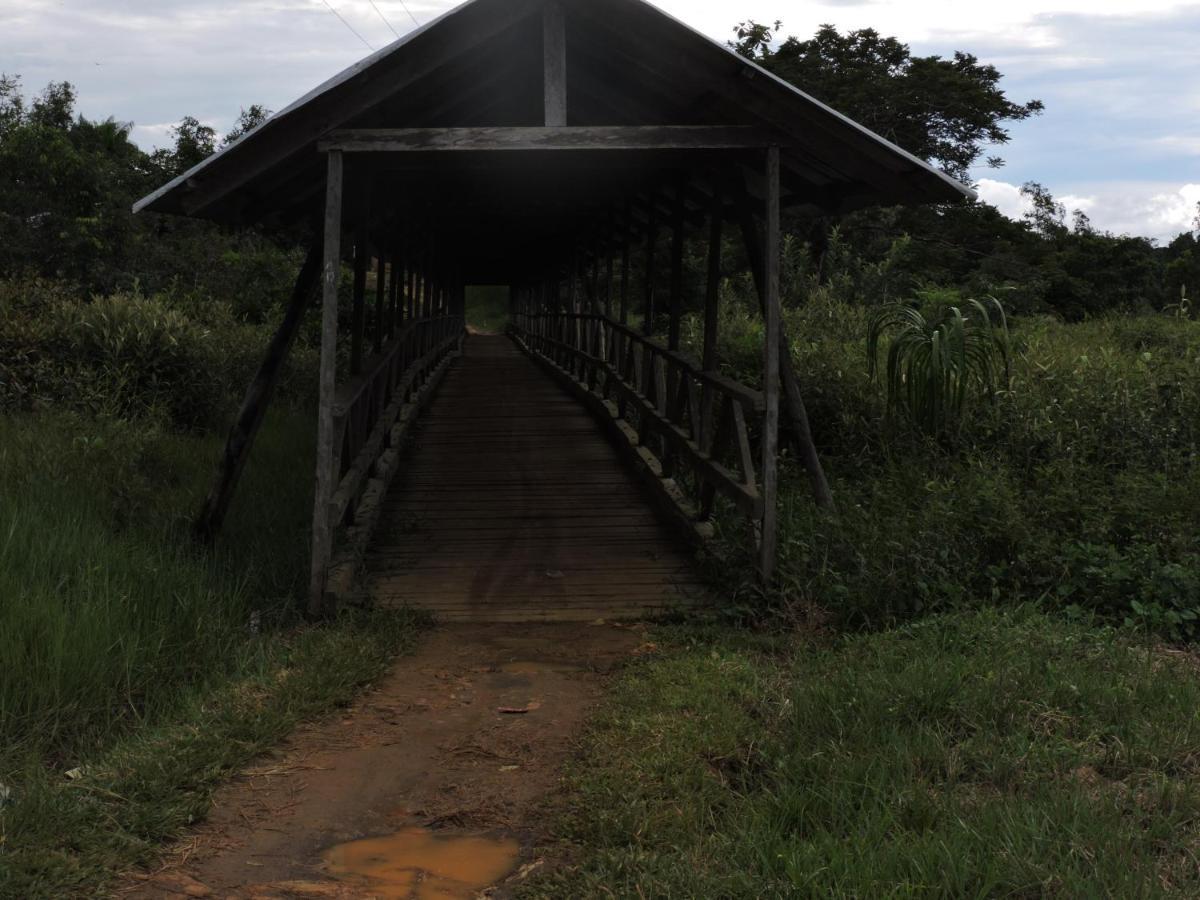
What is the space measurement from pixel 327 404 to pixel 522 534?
7.68 feet

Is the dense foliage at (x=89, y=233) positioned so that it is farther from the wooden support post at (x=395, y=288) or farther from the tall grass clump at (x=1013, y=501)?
the tall grass clump at (x=1013, y=501)

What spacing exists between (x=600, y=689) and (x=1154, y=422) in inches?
194

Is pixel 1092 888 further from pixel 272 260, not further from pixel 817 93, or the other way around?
pixel 817 93

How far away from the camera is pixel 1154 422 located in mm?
7801

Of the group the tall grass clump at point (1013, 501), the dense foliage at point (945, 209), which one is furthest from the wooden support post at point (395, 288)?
the dense foliage at point (945, 209)

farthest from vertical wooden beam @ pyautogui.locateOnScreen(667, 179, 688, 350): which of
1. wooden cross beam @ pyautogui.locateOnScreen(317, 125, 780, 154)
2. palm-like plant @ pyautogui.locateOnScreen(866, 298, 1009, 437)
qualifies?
wooden cross beam @ pyautogui.locateOnScreen(317, 125, 780, 154)

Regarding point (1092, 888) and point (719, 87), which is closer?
point (1092, 888)

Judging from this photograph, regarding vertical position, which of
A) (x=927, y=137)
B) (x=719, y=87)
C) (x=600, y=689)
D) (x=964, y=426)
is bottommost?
(x=600, y=689)

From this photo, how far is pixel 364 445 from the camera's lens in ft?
25.4

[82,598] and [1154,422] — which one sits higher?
[1154,422]

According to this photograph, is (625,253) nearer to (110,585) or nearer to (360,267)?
(360,267)

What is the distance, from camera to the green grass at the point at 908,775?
2.98m

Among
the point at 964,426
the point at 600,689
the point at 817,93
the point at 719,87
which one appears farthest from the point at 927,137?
the point at 600,689

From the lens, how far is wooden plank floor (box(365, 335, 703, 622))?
6.55 m
